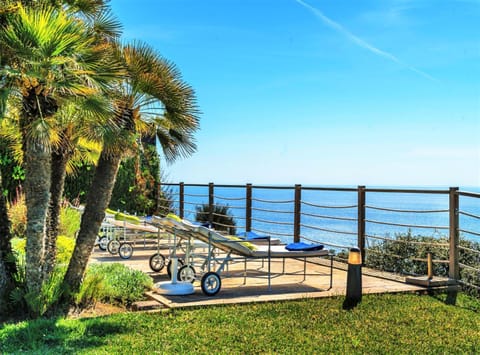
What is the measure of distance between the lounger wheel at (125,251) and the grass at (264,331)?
3.92 m

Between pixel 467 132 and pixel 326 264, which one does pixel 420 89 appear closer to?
pixel 467 132

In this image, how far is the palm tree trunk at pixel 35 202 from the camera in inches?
217

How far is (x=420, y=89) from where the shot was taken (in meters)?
21.4

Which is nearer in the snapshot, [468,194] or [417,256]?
[468,194]

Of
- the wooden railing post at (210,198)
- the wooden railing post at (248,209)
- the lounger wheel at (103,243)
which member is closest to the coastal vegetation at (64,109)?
the lounger wheel at (103,243)

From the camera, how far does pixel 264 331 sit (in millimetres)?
5223

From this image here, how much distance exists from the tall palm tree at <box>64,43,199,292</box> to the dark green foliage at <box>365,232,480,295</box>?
13.8ft

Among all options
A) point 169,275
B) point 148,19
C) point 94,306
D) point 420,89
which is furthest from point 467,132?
point 94,306

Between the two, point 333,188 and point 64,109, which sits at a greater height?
point 64,109

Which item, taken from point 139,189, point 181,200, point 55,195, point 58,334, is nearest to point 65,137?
point 55,195

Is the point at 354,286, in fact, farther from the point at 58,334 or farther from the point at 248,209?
the point at 248,209

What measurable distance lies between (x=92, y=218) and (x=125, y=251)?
373 cm

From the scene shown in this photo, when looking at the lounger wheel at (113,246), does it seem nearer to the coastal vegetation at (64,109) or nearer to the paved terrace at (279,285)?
the paved terrace at (279,285)

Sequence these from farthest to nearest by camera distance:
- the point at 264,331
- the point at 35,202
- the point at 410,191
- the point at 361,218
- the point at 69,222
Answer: the point at 69,222
the point at 361,218
the point at 410,191
the point at 35,202
the point at 264,331
